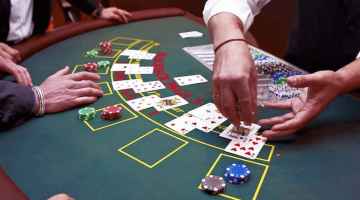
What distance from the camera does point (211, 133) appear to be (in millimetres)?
1120

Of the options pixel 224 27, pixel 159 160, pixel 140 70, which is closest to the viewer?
pixel 159 160

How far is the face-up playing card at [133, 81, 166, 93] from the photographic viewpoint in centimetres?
138

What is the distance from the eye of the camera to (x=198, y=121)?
1178 mm

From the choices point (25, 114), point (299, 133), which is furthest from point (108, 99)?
point (299, 133)

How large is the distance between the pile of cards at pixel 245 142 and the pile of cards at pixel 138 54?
0.69 m

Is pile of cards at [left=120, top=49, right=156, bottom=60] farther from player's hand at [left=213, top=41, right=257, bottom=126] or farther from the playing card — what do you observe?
player's hand at [left=213, top=41, right=257, bottom=126]

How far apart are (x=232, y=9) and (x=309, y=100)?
382 millimetres

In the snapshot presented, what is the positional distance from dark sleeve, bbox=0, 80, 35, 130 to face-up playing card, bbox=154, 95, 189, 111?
42 cm

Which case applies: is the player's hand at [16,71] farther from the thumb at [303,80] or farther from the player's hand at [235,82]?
the thumb at [303,80]

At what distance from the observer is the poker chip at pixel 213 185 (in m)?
0.87

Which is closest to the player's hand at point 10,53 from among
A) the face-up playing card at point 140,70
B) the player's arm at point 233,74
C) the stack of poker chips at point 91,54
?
the stack of poker chips at point 91,54

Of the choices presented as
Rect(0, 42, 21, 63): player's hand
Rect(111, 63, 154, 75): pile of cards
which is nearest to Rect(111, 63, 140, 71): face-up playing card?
Rect(111, 63, 154, 75): pile of cards

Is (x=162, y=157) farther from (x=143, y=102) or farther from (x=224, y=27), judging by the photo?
(x=224, y=27)

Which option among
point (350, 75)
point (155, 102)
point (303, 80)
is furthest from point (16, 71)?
point (350, 75)
